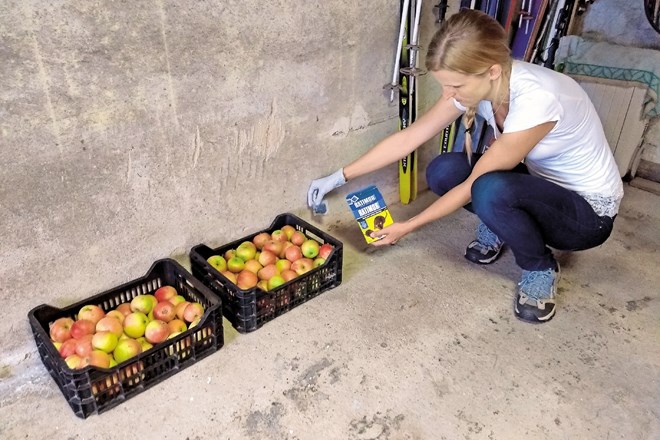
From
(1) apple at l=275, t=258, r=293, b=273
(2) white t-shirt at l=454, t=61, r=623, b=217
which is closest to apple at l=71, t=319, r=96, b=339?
(1) apple at l=275, t=258, r=293, b=273

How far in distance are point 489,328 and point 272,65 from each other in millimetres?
1202

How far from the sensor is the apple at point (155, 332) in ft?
5.30

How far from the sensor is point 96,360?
1.48 metres

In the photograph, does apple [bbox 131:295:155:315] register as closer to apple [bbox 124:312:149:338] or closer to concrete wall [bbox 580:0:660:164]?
apple [bbox 124:312:149:338]

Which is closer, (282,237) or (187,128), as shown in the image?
(187,128)

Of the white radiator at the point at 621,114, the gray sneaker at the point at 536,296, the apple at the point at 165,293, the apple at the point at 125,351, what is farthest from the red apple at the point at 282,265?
the white radiator at the point at 621,114

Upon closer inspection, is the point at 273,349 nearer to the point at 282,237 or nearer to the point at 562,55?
the point at 282,237

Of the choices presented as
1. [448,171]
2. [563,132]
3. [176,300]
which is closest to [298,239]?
[176,300]

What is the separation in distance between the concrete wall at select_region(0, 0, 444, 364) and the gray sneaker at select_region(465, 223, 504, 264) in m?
0.70

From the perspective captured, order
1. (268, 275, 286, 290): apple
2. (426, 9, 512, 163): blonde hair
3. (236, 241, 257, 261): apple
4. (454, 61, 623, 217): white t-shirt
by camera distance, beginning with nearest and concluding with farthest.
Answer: (426, 9, 512, 163): blonde hair, (454, 61, 623, 217): white t-shirt, (268, 275, 286, 290): apple, (236, 241, 257, 261): apple

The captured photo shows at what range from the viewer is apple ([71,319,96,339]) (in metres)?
1.58

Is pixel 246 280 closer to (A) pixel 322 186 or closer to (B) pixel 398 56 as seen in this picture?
(A) pixel 322 186

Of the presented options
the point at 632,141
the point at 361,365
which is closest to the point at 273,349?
the point at 361,365

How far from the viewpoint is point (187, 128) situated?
5.92 feet
